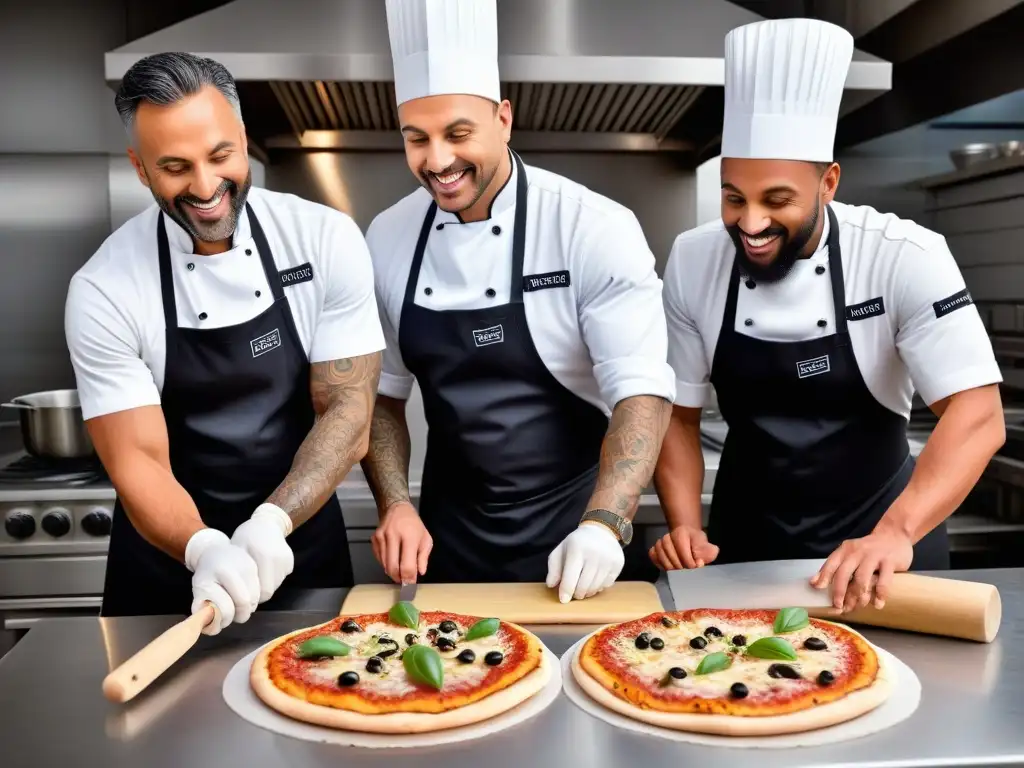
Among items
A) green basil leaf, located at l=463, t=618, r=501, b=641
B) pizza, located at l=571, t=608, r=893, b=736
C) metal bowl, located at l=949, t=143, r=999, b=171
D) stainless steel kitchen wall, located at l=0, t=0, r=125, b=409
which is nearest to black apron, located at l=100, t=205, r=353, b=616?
green basil leaf, located at l=463, t=618, r=501, b=641

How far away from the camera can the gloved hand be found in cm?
160

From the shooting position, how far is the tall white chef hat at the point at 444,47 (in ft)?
6.13

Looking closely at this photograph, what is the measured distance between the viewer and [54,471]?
279 centimetres

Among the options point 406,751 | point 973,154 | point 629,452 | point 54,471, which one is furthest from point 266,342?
point 973,154

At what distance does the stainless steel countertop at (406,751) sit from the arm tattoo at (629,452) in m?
0.40

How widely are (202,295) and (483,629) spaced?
0.86 metres

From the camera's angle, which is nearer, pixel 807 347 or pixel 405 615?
pixel 405 615

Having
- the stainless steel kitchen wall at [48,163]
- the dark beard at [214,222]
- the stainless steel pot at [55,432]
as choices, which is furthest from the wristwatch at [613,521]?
the stainless steel kitchen wall at [48,163]

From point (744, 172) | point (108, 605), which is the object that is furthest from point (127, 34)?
point (744, 172)

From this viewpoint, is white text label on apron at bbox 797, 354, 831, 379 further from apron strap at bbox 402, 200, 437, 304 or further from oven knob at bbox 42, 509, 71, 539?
oven knob at bbox 42, 509, 71, 539

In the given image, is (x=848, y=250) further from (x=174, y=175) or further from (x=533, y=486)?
(x=174, y=175)

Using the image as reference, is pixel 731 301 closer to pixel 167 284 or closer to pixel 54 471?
pixel 167 284

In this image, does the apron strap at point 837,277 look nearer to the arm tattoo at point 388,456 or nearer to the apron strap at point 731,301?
the apron strap at point 731,301

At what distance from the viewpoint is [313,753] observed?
3.75 ft
